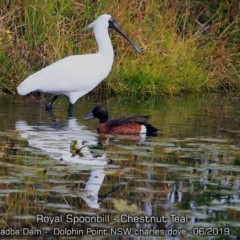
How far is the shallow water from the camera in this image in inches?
226

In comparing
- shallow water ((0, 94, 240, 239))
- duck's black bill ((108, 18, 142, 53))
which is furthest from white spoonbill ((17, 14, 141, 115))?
shallow water ((0, 94, 240, 239))

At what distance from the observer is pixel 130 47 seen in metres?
14.8

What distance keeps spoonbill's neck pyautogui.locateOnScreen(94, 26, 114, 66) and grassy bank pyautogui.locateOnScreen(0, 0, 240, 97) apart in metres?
1.46

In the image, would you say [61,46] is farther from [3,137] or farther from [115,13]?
[3,137]

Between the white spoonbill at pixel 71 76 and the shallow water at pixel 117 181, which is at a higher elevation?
the white spoonbill at pixel 71 76

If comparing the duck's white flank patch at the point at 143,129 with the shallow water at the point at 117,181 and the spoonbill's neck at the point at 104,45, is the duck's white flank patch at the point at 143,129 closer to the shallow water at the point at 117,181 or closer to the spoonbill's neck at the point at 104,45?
the shallow water at the point at 117,181

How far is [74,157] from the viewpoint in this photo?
798 cm

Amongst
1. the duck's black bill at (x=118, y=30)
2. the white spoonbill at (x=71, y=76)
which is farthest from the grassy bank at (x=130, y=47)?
the white spoonbill at (x=71, y=76)

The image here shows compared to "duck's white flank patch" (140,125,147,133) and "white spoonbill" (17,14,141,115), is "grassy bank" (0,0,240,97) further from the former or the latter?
"duck's white flank patch" (140,125,147,133)

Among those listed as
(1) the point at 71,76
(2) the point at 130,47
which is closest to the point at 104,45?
(1) the point at 71,76

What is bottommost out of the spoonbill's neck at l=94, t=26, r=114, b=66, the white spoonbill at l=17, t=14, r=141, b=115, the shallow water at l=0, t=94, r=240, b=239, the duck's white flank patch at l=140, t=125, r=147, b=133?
the shallow water at l=0, t=94, r=240, b=239

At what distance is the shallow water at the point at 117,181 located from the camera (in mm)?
5738

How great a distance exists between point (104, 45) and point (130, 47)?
2250mm

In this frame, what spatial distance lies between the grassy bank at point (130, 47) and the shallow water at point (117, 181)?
10.1 ft
